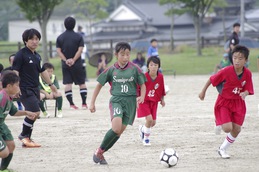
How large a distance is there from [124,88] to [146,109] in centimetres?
179

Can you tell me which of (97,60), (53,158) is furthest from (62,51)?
(97,60)

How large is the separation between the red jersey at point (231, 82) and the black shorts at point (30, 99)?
2805mm

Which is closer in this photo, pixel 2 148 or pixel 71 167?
pixel 2 148

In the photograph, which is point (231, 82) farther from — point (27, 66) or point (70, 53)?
point (70, 53)

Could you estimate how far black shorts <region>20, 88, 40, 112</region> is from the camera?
10.5 m

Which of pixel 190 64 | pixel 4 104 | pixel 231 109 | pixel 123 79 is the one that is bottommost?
pixel 190 64

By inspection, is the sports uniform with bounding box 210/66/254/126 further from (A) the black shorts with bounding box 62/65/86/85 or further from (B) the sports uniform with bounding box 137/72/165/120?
(A) the black shorts with bounding box 62/65/86/85

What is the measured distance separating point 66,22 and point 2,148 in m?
7.81

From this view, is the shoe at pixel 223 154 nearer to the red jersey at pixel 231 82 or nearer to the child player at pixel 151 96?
the red jersey at pixel 231 82

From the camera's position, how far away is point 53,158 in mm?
9414

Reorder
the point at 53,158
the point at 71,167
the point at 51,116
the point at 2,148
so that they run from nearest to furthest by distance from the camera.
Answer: the point at 2,148 → the point at 71,167 → the point at 53,158 → the point at 51,116

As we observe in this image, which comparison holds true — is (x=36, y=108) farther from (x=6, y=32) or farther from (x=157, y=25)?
(x=6, y=32)

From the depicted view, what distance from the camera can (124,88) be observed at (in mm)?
8953

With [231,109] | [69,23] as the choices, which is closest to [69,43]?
[69,23]
